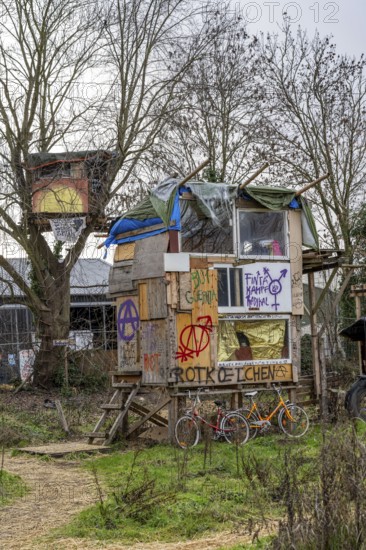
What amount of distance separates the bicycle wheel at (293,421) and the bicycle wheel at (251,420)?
1.68 ft

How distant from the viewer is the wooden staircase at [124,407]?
662 inches

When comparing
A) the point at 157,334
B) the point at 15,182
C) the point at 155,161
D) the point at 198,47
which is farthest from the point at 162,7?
the point at 157,334

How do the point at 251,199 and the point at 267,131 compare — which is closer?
the point at 251,199

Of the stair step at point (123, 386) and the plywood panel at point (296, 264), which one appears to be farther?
the plywood panel at point (296, 264)

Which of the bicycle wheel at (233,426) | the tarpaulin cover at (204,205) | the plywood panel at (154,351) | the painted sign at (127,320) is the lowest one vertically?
the bicycle wheel at (233,426)

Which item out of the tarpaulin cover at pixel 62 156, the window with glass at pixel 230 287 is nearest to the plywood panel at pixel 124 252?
the window with glass at pixel 230 287

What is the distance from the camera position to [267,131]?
92.6 ft

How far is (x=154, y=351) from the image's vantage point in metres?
16.7

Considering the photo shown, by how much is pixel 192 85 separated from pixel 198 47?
45.7 inches

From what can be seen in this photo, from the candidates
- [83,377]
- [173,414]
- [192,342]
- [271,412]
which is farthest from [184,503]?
[83,377]

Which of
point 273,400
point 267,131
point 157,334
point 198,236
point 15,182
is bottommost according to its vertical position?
point 273,400

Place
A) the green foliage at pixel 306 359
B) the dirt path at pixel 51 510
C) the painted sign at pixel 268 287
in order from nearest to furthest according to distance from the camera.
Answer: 1. the dirt path at pixel 51 510
2. the painted sign at pixel 268 287
3. the green foliage at pixel 306 359

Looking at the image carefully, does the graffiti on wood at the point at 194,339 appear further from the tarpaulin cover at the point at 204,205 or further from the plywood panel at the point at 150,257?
the tarpaulin cover at the point at 204,205

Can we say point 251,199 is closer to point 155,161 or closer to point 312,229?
point 312,229
